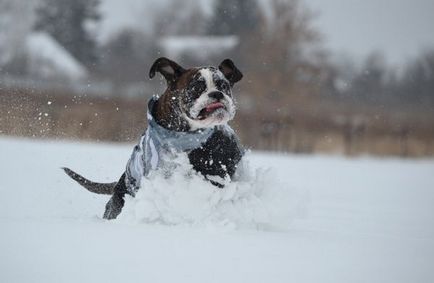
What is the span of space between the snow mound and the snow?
42.6m

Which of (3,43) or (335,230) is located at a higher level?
(3,43)

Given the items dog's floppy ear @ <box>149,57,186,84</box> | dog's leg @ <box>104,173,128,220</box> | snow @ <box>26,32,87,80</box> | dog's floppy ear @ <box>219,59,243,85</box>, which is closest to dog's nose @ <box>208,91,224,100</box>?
dog's floppy ear @ <box>149,57,186,84</box>

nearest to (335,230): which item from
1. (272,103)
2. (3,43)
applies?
(272,103)

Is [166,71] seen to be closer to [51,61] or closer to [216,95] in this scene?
[216,95]

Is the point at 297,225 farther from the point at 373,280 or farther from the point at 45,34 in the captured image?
the point at 45,34

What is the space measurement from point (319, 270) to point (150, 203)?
1.61 m

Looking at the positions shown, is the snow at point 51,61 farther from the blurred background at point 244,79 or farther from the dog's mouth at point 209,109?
the dog's mouth at point 209,109

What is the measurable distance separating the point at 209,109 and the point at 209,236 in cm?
129

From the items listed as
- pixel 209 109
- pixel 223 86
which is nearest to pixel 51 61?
pixel 223 86

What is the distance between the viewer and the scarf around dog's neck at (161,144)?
16.8 ft

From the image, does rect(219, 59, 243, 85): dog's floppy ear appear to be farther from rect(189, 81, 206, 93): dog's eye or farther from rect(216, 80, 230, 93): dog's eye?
rect(189, 81, 206, 93): dog's eye

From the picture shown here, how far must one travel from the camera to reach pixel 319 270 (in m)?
3.52

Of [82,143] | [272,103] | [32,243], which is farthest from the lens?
[272,103]

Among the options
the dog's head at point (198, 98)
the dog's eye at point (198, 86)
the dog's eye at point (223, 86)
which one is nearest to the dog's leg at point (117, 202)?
the dog's head at point (198, 98)
